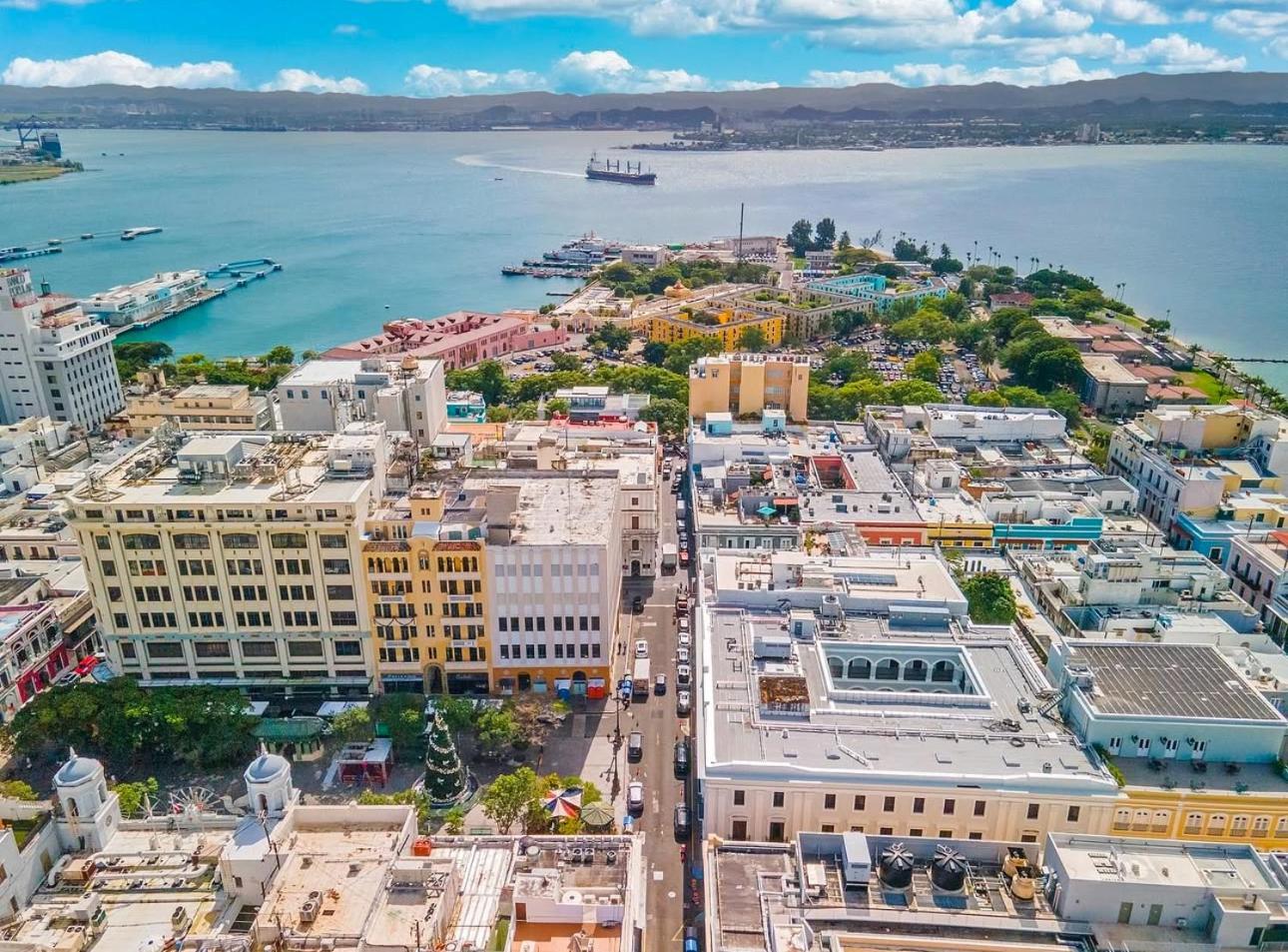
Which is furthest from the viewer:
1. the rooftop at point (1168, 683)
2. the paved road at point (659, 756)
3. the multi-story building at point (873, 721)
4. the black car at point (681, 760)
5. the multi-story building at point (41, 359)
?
the multi-story building at point (41, 359)

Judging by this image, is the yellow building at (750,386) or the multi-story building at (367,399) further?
the yellow building at (750,386)

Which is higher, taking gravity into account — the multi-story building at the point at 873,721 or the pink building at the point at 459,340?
the multi-story building at the point at 873,721

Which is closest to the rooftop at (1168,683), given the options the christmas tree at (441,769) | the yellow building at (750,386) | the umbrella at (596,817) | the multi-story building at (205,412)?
the umbrella at (596,817)

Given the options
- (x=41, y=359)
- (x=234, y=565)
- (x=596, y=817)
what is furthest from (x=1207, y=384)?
(x=41, y=359)

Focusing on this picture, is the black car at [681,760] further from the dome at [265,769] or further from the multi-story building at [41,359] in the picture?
the multi-story building at [41,359]

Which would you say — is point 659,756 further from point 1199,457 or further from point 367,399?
point 1199,457

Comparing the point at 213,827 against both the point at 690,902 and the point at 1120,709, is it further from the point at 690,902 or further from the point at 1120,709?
the point at 1120,709

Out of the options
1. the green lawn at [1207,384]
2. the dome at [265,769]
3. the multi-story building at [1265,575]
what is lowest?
the green lawn at [1207,384]
